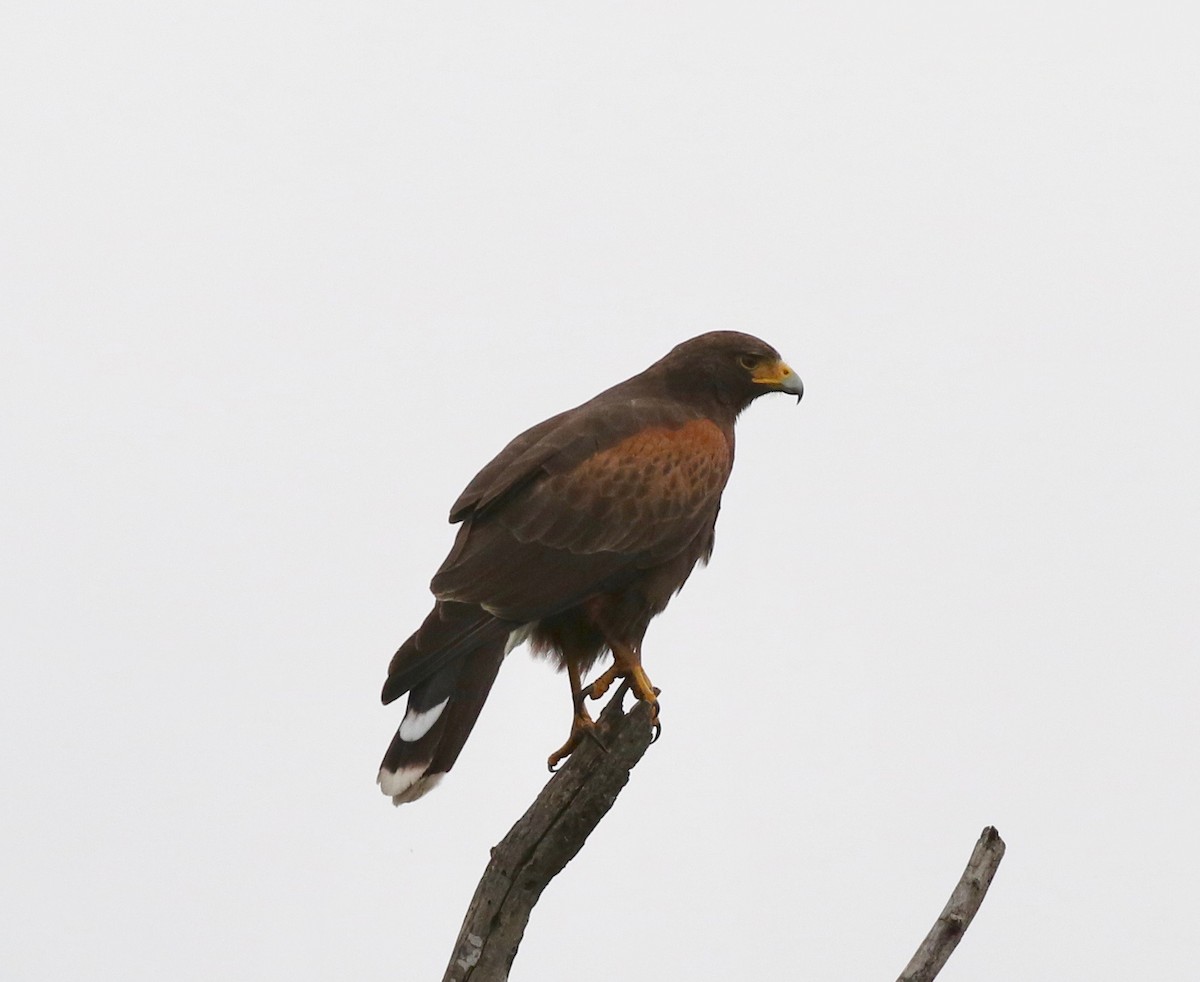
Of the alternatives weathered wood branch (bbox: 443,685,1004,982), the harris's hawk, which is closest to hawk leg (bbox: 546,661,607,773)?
the harris's hawk

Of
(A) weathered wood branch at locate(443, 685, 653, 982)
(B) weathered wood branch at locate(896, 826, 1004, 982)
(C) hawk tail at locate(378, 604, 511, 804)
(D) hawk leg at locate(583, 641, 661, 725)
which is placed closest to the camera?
(B) weathered wood branch at locate(896, 826, 1004, 982)

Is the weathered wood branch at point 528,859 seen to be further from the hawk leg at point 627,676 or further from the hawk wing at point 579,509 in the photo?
the hawk wing at point 579,509

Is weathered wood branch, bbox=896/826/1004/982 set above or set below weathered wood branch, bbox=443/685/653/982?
below

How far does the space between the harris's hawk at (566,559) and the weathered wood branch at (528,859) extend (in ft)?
2.83

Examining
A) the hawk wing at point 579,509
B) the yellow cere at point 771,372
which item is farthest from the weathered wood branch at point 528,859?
the yellow cere at point 771,372

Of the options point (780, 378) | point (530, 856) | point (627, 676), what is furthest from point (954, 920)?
point (780, 378)

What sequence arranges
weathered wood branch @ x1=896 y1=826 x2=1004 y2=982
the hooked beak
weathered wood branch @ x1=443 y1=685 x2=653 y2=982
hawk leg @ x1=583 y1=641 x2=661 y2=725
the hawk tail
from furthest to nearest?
the hooked beak, hawk leg @ x1=583 y1=641 x2=661 y2=725, the hawk tail, weathered wood branch @ x1=443 y1=685 x2=653 y2=982, weathered wood branch @ x1=896 y1=826 x2=1004 y2=982

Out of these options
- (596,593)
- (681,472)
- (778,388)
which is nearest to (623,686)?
(596,593)

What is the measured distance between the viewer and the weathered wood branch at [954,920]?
17.8 ft

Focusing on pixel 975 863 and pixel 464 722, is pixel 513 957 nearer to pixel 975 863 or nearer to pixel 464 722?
pixel 464 722

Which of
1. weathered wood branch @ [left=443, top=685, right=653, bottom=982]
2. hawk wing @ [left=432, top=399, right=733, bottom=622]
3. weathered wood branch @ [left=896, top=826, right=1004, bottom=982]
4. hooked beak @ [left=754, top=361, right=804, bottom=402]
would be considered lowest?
weathered wood branch @ [left=896, top=826, right=1004, bottom=982]

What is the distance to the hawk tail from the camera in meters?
7.02

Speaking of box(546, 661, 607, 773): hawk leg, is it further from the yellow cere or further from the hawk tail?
the yellow cere

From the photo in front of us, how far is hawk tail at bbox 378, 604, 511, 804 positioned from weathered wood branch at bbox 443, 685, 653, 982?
32.9 inches
